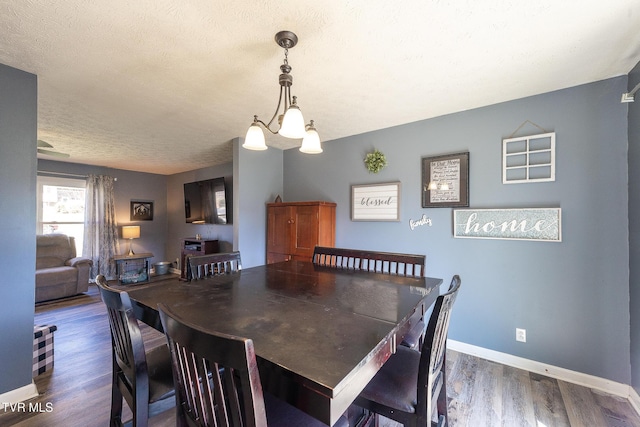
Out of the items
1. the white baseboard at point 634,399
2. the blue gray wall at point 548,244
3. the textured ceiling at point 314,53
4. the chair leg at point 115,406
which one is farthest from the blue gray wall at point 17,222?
the white baseboard at point 634,399

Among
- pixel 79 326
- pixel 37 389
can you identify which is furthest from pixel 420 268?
pixel 79 326

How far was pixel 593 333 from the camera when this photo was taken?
2004 millimetres

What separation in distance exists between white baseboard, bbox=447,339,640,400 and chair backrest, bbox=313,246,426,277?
1134mm

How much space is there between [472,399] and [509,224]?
1456 mm

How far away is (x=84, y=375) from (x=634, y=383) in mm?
4172

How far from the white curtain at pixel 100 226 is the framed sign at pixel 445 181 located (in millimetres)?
6069

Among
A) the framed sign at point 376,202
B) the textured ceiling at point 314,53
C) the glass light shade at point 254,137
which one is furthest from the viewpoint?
the framed sign at point 376,202

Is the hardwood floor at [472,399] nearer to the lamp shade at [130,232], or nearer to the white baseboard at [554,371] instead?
the white baseboard at [554,371]

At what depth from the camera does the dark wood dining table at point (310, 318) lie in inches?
27.7

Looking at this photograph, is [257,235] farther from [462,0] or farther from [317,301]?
[462,0]

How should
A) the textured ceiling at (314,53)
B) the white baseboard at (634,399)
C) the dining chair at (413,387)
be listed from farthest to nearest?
1. the white baseboard at (634,399)
2. the textured ceiling at (314,53)
3. the dining chair at (413,387)

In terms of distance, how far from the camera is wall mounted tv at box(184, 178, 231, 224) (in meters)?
5.02

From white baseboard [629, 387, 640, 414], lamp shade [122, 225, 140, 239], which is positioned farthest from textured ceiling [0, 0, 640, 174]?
lamp shade [122, 225, 140, 239]

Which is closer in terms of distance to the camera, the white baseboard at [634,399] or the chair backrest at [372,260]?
the white baseboard at [634,399]
